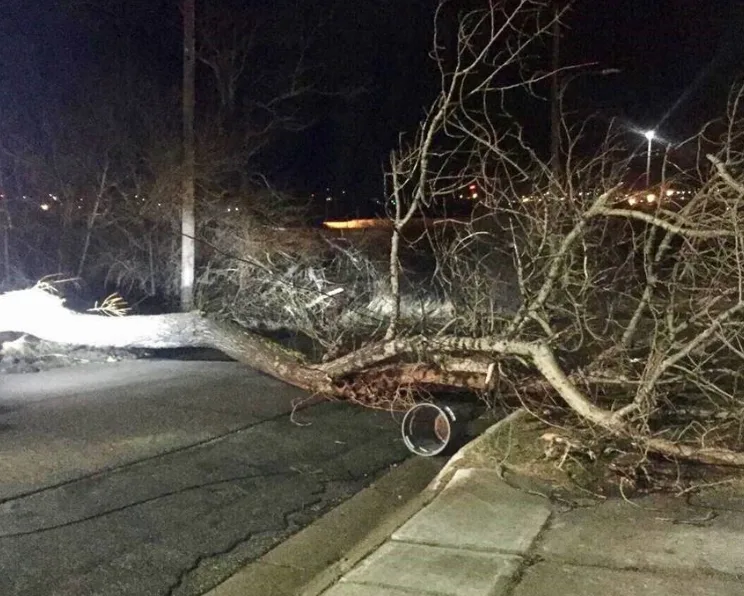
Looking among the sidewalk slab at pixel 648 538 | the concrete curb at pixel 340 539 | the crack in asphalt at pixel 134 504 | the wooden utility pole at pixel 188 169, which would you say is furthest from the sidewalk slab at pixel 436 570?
the wooden utility pole at pixel 188 169

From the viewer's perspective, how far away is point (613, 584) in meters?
4.75

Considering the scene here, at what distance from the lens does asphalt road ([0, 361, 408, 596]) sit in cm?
569

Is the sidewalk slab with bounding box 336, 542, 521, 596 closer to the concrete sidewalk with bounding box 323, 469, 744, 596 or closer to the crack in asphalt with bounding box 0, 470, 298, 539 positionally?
the concrete sidewalk with bounding box 323, 469, 744, 596

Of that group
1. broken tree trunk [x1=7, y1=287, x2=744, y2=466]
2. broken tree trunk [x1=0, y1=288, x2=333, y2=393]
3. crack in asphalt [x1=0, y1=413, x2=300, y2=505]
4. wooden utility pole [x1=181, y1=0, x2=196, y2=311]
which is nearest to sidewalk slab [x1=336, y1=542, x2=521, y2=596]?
broken tree trunk [x1=7, y1=287, x2=744, y2=466]

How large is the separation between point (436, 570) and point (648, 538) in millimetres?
1369

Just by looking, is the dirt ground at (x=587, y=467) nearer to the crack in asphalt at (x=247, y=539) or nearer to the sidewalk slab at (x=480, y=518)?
the sidewalk slab at (x=480, y=518)

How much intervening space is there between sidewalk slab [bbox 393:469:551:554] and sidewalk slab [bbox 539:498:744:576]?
0.57 ft

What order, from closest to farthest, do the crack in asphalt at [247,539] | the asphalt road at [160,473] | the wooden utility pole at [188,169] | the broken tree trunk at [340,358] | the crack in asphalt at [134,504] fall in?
1. the crack in asphalt at [247,539]
2. the asphalt road at [160,473]
3. the crack in asphalt at [134,504]
4. the broken tree trunk at [340,358]
5. the wooden utility pole at [188,169]

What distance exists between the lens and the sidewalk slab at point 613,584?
4.61 meters

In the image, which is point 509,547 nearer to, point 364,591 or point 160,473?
point 364,591

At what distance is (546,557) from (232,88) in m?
19.9

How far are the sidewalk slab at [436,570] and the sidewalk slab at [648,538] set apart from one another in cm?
40

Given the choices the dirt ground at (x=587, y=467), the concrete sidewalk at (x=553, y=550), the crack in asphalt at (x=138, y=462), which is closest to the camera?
the concrete sidewalk at (x=553, y=550)

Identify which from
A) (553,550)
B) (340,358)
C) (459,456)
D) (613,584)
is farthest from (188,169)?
(613,584)
